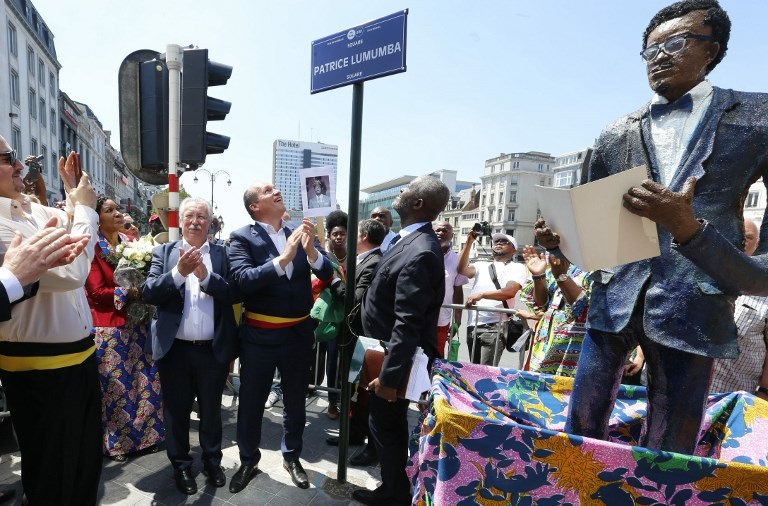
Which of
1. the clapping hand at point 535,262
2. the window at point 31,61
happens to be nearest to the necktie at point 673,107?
the clapping hand at point 535,262

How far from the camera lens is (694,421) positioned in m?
1.49

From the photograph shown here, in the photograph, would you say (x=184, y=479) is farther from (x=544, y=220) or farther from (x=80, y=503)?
(x=544, y=220)

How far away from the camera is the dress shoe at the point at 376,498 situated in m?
2.60

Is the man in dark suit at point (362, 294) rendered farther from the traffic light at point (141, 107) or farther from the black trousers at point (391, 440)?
the traffic light at point (141, 107)

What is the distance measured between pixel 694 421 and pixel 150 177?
431 cm

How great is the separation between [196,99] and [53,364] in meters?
2.32

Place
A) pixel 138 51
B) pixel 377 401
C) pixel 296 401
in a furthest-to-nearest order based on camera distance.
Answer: pixel 138 51, pixel 296 401, pixel 377 401

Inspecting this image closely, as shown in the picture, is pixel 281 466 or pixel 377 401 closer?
pixel 377 401

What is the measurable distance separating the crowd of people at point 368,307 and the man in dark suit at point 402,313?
0.01 metres

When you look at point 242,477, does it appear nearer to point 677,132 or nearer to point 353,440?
point 353,440

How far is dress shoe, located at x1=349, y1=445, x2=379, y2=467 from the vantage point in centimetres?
328

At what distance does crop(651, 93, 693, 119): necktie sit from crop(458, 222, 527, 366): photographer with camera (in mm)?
2795

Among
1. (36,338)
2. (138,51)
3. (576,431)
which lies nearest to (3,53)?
(138,51)

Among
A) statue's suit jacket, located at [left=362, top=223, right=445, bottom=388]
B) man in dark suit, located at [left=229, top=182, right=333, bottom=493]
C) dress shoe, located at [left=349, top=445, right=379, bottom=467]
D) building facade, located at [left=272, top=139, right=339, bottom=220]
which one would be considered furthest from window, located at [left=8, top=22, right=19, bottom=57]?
statue's suit jacket, located at [left=362, top=223, right=445, bottom=388]
